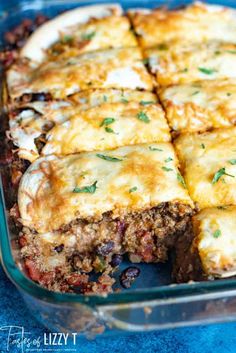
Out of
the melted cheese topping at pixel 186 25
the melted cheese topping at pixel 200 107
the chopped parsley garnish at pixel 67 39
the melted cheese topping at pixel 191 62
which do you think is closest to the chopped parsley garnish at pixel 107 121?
the melted cheese topping at pixel 200 107

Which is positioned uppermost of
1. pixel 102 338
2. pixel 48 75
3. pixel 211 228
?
pixel 48 75

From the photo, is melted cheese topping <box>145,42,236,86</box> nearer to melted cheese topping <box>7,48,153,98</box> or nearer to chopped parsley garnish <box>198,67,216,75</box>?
chopped parsley garnish <box>198,67,216,75</box>

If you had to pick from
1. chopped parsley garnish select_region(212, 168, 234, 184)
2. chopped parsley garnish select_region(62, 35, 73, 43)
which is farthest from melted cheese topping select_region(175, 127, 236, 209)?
chopped parsley garnish select_region(62, 35, 73, 43)

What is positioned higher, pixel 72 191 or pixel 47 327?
pixel 72 191

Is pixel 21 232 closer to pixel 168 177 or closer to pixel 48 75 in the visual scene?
pixel 168 177

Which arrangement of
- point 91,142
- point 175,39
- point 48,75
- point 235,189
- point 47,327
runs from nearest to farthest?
point 47,327 < point 235,189 < point 91,142 < point 48,75 < point 175,39

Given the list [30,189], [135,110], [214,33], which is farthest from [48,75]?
[214,33]

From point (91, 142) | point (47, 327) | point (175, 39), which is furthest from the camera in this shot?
point (175, 39)

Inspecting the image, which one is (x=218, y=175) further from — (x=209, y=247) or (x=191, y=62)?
(x=191, y=62)
